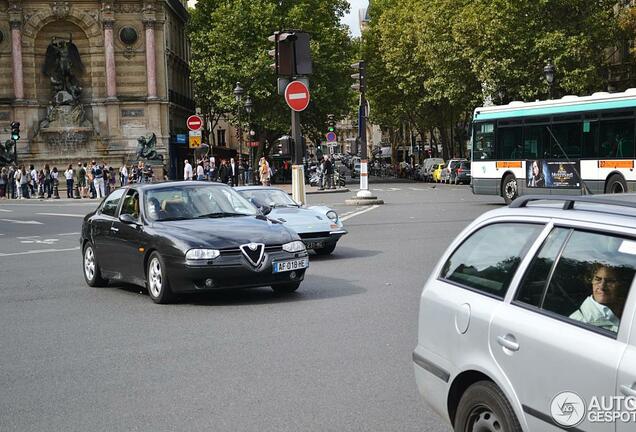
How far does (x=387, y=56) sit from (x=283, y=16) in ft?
26.7

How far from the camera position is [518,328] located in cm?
422

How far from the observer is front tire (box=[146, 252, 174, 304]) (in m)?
11.4

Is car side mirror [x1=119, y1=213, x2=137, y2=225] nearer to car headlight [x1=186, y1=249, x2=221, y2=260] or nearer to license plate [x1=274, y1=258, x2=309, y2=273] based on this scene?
car headlight [x1=186, y1=249, x2=221, y2=260]

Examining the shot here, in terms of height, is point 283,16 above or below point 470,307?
above

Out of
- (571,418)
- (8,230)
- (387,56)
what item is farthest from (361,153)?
(387,56)

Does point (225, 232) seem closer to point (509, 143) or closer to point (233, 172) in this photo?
point (509, 143)

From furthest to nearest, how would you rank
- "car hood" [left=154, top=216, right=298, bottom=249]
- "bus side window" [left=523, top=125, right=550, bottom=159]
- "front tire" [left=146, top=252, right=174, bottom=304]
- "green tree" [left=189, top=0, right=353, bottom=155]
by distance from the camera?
1. "green tree" [left=189, top=0, right=353, bottom=155]
2. "bus side window" [left=523, top=125, right=550, bottom=159]
3. "front tire" [left=146, top=252, right=174, bottom=304]
4. "car hood" [left=154, top=216, right=298, bottom=249]

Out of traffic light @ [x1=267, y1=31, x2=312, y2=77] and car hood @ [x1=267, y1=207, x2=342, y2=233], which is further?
traffic light @ [x1=267, y1=31, x2=312, y2=77]

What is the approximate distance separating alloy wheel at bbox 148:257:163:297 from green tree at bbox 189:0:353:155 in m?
48.7

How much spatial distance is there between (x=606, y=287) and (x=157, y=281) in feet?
27.3

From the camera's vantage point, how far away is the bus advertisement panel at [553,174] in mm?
26891

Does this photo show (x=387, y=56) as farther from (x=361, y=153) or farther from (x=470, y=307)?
(x=470, y=307)

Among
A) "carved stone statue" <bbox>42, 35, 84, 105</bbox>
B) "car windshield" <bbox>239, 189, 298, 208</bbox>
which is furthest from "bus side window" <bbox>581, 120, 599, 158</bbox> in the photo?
"carved stone statue" <bbox>42, 35, 84, 105</bbox>

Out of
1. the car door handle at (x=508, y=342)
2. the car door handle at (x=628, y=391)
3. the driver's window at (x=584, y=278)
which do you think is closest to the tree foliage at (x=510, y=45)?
the driver's window at (x=584, y=278)
